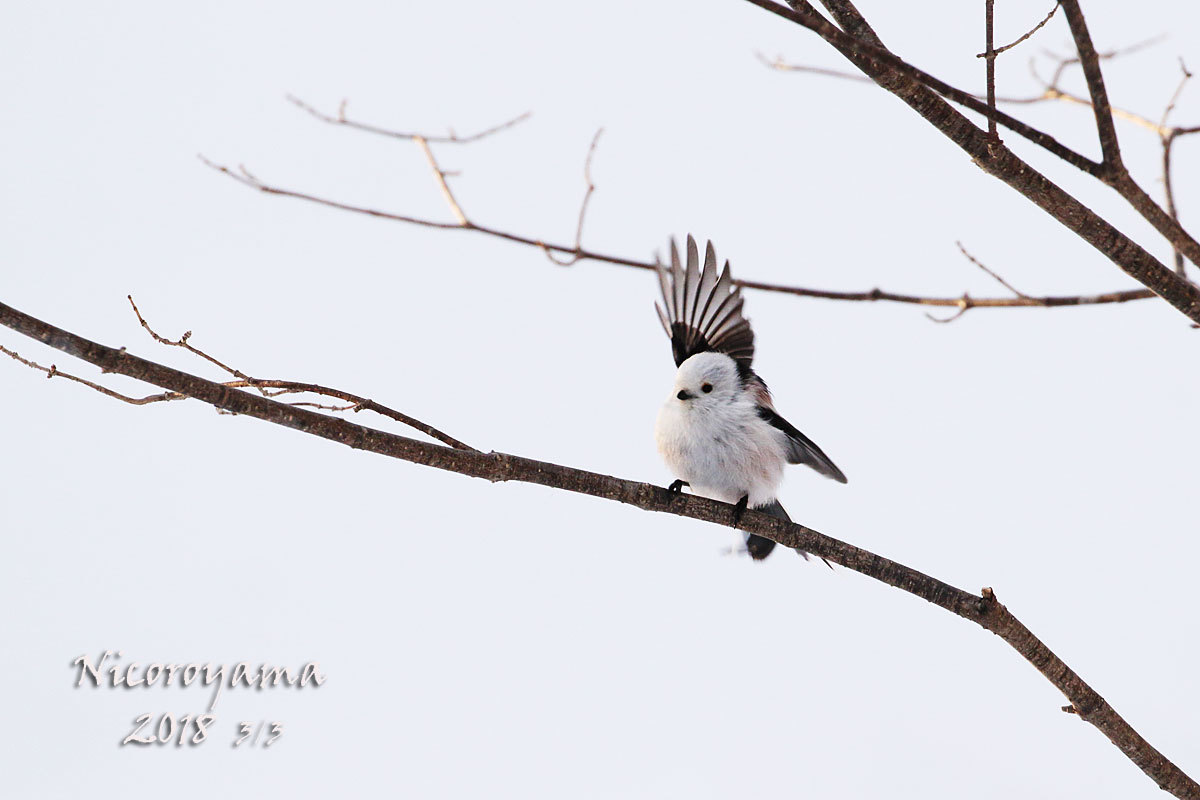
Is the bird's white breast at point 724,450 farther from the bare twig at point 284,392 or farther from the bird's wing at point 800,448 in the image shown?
the bare twig at point 284,392

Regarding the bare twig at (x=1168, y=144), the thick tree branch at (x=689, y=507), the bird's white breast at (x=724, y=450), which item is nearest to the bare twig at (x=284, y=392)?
the thick tree branch at (x=689, y=507)

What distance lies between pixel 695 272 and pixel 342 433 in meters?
0.47

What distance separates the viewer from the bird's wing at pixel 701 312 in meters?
1.04

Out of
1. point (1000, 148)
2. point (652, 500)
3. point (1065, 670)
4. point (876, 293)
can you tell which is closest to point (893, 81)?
point (1000, 148)

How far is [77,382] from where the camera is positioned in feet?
2.16

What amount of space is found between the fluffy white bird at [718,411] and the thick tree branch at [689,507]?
15 centimetres

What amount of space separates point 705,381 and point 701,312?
0.09 metres

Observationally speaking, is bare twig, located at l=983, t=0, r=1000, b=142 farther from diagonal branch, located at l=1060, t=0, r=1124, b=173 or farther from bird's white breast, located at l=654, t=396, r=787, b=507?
bird's white breast, located at l=654, t=396, r=787, b=507

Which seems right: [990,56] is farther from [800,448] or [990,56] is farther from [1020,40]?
[800,448]

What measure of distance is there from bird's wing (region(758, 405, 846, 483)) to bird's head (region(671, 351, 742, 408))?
0.17 feet

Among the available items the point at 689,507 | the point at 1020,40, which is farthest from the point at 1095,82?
the point at 689,507

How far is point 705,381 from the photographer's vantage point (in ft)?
3.40

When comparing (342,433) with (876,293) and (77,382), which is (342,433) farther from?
(876,293)

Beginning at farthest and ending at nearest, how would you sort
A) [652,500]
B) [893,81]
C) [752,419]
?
[752,419]
[652,500]
[893,81]
